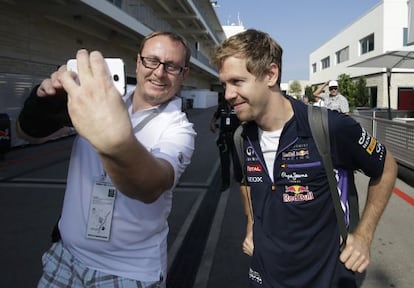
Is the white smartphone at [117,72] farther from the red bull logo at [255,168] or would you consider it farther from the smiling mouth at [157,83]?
the red bull logo at [255,168]

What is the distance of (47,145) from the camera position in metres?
14.9

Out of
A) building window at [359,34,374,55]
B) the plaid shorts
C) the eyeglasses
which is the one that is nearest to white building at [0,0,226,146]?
the plaid shorts

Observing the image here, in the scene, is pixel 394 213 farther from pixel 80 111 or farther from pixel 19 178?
pixel 19 178

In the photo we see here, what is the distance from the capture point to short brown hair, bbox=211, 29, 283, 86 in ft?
6.30

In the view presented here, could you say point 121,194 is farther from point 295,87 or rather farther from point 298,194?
point 295,87

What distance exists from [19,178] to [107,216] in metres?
8.35

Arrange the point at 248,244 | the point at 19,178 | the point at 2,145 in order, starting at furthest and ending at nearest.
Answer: the point at 2,145 → the point at 19,178 → the point at 248,244

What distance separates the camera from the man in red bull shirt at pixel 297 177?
193 centimetres

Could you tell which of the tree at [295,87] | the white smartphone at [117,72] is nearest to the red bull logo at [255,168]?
the white smartphone at [117,72]

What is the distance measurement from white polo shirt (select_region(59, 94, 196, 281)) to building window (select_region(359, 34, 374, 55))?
150 ft

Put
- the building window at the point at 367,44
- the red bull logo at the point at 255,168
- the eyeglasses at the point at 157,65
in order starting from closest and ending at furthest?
the eyeglasses at the point at 157,65 → the red bull logo at the point at 255,168 → the building window at the point at 367,44

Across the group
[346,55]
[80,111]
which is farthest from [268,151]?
[346,55]

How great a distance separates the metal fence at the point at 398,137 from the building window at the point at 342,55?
43.4 m

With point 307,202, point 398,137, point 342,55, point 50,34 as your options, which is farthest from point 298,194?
point 342,55
